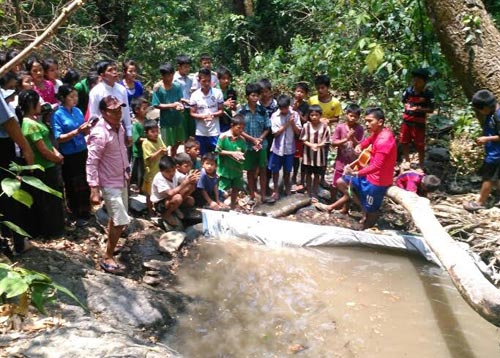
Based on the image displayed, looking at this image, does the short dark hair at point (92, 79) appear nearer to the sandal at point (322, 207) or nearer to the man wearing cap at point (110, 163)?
the man wearing cap at point (110, 163)

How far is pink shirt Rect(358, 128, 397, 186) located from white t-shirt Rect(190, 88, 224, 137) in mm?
2194

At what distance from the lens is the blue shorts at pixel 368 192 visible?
5992mm

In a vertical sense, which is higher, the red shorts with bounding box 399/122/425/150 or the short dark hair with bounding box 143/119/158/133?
the short dark hair with bounding box 143/119/158/133

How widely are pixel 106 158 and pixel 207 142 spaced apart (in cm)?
243

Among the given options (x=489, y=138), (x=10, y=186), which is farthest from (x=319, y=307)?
(x=10, y=186)

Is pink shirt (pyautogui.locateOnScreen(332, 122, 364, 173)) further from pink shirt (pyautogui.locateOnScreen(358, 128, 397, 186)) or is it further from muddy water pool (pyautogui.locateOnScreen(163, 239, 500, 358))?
muddy water pool (pyautogui.locateOnScreen(163, 239, 500, 358))

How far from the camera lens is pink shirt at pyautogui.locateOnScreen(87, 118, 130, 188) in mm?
4738

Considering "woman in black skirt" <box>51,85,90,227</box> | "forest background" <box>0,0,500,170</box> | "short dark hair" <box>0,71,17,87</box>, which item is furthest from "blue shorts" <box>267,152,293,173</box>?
"short dark hair" <box>0,71,17,87</box>

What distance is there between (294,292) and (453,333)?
153 cm

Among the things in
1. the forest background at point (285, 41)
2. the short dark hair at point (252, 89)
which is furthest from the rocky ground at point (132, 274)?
the forest background at point (285, 41)

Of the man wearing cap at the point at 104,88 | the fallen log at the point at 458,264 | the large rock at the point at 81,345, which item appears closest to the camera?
the large rock at the point at 81,345

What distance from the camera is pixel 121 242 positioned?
568cm

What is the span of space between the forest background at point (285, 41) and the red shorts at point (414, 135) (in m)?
0.66

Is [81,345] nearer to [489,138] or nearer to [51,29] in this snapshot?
[51,29]
